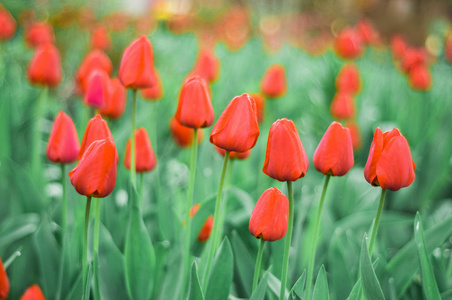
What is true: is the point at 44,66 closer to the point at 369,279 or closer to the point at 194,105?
the point at 194,105

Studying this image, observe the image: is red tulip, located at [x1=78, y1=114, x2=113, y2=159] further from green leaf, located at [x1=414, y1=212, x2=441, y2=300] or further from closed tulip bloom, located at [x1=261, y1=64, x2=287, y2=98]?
closed tulip bloom, located at [x1=261, y1=64, x2=287, y2=98]

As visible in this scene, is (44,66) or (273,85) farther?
(273,85)

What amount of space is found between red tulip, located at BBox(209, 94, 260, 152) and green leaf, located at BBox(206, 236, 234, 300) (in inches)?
8.9

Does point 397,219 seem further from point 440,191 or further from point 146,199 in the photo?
point 440,191

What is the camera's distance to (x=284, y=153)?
0.80 m

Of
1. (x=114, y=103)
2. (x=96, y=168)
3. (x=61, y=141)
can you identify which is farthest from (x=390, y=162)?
(x=114, y=103)

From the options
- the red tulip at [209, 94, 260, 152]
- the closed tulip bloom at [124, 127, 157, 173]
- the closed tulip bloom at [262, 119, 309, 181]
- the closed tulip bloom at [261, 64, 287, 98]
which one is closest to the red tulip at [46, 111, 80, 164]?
the closed tulip bloom at [124, 127, 157, 173]

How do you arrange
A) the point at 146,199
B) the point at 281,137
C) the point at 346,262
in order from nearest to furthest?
1. the point at 281,137
2. the point at 346,262
3. the point at 146,199

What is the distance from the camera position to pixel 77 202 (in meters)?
1.46

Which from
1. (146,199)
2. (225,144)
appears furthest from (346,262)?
(146,199)

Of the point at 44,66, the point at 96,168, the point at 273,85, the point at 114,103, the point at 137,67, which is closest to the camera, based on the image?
the point at 96,168

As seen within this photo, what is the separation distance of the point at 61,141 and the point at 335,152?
62 centimetres

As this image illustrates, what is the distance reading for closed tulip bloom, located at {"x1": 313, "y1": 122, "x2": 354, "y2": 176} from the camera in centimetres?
86

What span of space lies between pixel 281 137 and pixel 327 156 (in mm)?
124
